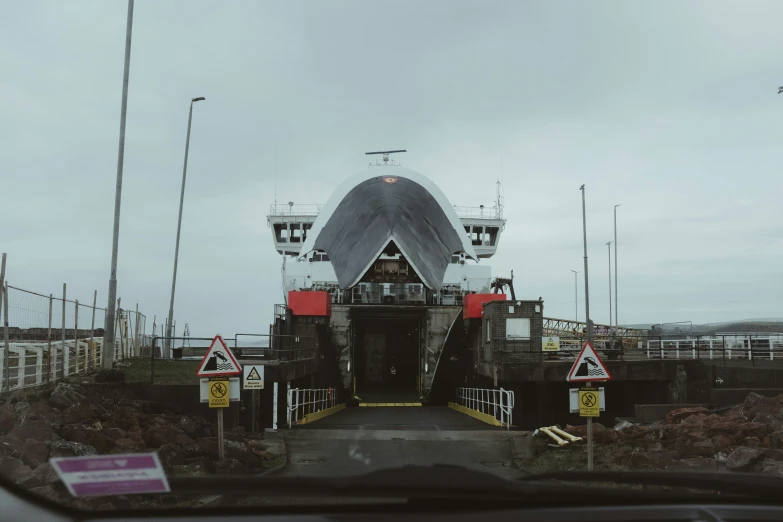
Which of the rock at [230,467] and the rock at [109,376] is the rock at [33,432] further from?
the rock at [109,376]

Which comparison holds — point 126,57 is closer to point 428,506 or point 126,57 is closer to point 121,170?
point 121,170

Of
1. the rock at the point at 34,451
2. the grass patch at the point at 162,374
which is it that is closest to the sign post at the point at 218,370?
the rock at the point at 34,451

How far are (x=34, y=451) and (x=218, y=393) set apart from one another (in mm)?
4973

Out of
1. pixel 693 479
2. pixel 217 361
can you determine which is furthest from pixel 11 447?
pixel 693 479

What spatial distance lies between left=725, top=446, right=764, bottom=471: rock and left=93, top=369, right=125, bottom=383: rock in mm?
12268

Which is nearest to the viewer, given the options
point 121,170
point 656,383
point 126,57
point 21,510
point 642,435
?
point 21,510

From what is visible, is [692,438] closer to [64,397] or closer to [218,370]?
[218,370]

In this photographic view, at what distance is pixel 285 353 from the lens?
2141 centimetres

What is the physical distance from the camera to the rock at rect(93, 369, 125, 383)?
15.1 metres

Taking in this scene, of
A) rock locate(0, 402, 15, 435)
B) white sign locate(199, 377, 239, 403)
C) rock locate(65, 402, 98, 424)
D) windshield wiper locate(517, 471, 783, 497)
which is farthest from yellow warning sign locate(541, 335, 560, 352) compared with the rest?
windshield wiper locate(517, 471, 783, 497)

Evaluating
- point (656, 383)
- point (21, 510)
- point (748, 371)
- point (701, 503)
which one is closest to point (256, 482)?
point (21, 510)

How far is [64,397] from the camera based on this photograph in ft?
37.0

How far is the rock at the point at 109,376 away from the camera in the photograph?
49.6 feet

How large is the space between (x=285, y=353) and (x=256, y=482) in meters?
19.7
